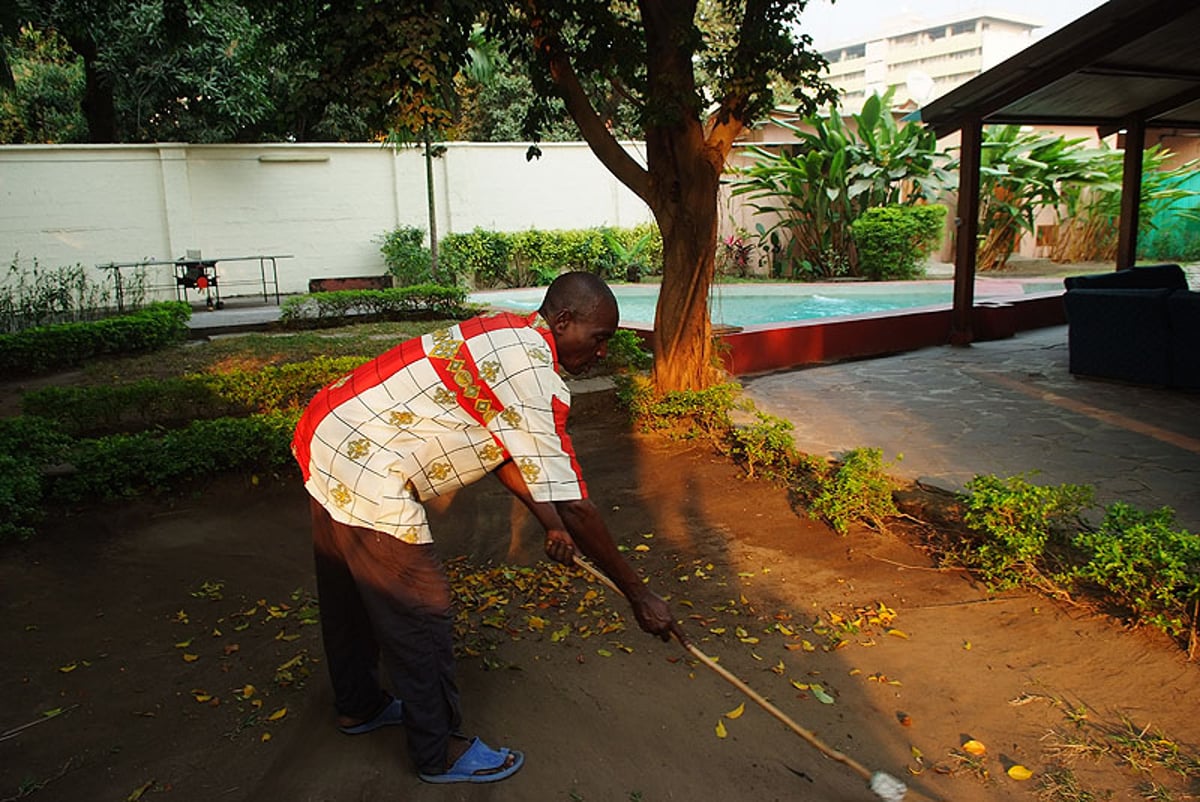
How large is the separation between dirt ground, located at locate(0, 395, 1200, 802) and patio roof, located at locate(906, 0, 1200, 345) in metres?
5.19

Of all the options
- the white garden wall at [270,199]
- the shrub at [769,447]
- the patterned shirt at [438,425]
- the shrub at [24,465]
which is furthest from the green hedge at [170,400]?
the white garden wall at [270,199]

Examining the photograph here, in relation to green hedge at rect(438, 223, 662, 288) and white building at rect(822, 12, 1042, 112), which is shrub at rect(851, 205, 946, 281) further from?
white building at rect(822, 12, 1042, 112)

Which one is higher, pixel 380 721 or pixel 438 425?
pixel 438 425

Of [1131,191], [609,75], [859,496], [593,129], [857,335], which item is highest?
[609,75]

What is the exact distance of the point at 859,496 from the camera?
4969 mm

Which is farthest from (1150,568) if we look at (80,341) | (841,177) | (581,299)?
(841,177)

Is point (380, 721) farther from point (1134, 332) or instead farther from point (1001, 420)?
point (1134, 332)

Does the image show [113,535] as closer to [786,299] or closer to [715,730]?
[715,730]

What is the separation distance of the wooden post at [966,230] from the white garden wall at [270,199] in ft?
37.1

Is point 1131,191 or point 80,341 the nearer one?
point 80,341

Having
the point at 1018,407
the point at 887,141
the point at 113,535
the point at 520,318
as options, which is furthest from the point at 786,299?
the point at 520,318

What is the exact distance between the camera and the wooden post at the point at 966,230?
921 cm

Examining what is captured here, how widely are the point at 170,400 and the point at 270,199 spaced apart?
1169 cm

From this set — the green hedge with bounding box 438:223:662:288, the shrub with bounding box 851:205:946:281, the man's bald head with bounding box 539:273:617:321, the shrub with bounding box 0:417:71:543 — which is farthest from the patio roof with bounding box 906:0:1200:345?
the green hedge with bounding box 438:223:662:288
